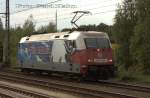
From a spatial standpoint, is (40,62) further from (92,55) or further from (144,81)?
(144,81)

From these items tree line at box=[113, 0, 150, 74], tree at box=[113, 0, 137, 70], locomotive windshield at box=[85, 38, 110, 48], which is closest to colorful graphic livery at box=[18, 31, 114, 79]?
locomotive windshield at box=[85, 38, 110, 48]

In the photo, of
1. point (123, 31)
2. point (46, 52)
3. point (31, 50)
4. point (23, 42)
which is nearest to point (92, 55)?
point (46, 52)

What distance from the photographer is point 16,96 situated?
1756 cm

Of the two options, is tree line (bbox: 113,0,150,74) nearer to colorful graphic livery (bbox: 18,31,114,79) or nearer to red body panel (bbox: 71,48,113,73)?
colorful graphic livery (bbox: 18,31,114,79)

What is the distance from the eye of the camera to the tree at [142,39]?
40.3 m

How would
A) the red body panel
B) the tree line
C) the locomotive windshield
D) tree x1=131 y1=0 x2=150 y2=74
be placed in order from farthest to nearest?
the tree line, tree x1=131 y1=0 x2=150 y2=74, the locomotive windshield, the red body panel

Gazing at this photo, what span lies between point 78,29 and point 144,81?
206 inches

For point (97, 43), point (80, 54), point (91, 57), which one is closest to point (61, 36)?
point (97, 43)

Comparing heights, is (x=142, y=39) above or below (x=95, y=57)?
above

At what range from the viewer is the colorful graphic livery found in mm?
25766

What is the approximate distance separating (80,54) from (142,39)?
18.3 meters

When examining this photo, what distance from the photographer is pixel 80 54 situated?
2592cm

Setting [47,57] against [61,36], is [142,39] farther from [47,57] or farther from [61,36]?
[61,36]

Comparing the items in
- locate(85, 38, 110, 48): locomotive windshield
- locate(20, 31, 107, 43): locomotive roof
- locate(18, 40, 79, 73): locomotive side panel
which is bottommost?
locate(18, 40, 79, 73): locomotive side panel
